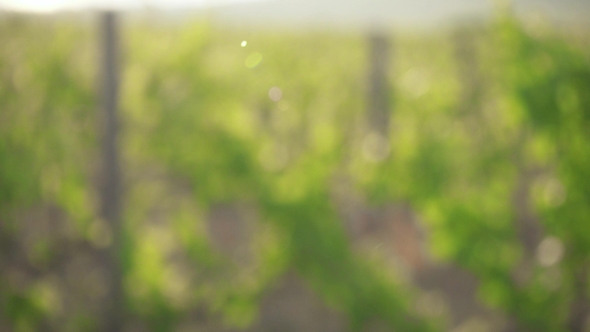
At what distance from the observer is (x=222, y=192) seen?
3.55m

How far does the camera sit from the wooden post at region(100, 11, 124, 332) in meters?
3.44

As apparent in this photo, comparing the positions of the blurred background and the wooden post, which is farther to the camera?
the wooden post

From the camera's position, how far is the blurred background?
3.11 m

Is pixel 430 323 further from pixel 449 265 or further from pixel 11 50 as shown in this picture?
pixel 11 50

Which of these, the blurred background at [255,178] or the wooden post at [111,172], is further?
the wooden post at [111,172]

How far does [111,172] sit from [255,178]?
75cm

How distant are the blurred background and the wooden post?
10 millimetres

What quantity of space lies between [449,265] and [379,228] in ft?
3.90

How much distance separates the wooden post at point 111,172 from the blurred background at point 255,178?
1 centimetres

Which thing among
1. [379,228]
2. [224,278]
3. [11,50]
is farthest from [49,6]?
[379,228]

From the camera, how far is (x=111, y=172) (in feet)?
11.4

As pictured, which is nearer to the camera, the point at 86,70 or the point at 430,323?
the point at 430,323

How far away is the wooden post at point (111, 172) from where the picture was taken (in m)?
3.44

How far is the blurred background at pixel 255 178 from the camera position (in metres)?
3.11
